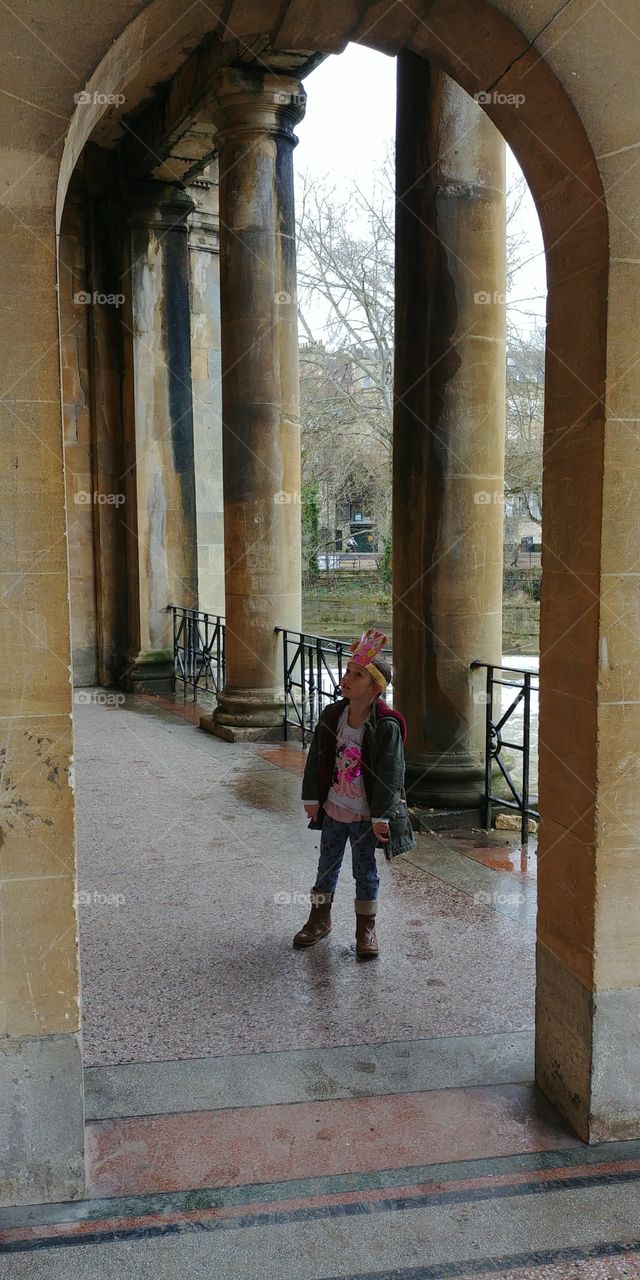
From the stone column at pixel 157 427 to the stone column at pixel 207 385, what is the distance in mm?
790

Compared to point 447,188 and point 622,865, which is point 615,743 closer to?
point 622,865

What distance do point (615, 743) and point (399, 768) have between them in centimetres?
144

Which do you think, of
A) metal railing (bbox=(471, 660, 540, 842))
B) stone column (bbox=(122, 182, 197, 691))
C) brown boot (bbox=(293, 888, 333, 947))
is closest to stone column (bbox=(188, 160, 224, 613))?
stone column (bbox=(122, 182, 197, 691))

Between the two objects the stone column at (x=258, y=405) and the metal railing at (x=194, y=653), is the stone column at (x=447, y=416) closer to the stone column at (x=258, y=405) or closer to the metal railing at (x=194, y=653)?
the stone column at (x=258, y=405)

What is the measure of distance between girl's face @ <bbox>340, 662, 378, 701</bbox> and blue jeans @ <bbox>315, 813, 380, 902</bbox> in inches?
24.8

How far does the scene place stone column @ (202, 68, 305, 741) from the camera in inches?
400

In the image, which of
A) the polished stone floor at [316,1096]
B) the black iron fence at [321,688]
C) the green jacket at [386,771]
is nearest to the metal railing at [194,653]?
the black iron fence at [321,688]

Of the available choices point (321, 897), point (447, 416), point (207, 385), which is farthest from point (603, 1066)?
point (207, 385)

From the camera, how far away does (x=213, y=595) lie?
1541 centimetres

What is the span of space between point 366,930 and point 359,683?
49.1 inches

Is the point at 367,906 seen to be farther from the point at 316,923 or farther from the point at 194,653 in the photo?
the point at 194,653

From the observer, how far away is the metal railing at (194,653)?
13180 mm

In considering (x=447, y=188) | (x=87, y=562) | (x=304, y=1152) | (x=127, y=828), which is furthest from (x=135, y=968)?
(x=87, y=562)

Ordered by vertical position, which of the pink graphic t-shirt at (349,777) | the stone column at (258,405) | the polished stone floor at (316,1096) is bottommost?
the polished stone floor at (316,1096)
